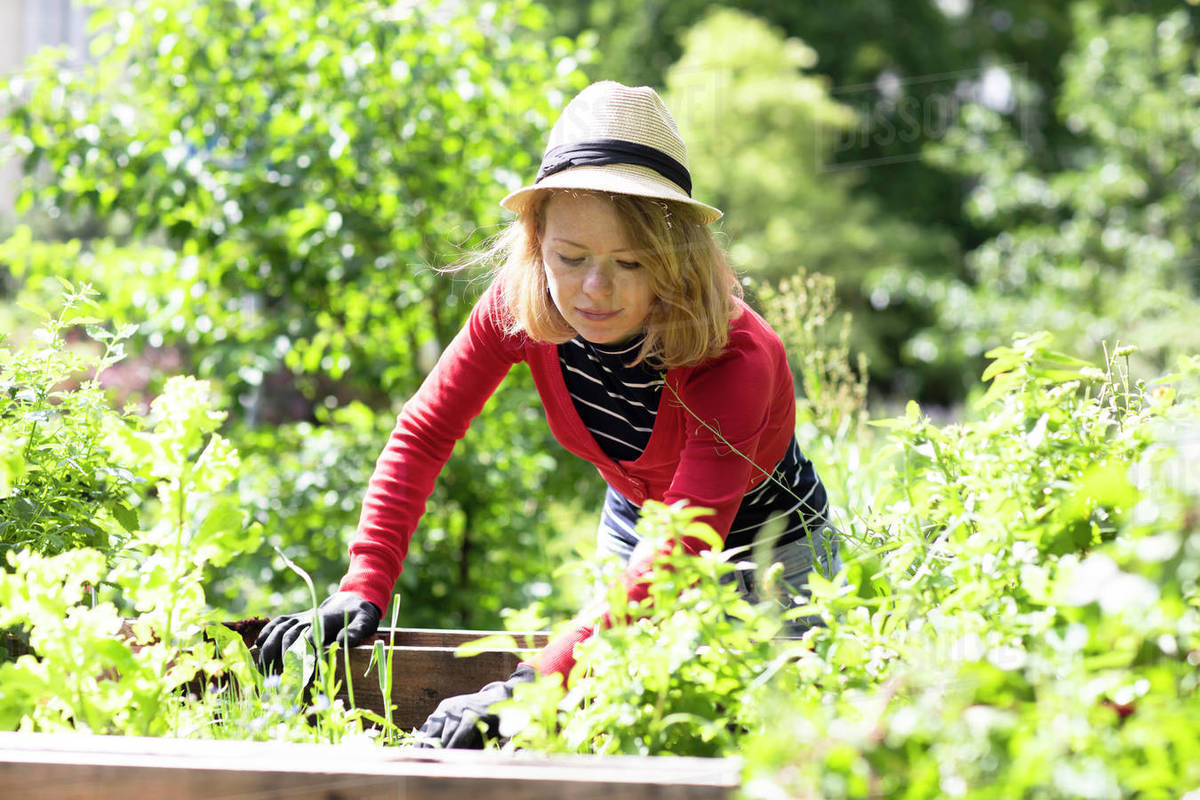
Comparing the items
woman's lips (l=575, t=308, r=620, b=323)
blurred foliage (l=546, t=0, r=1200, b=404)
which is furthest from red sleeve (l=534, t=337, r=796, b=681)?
blurred foliage (l=546, t=0, r=1200, b=404)

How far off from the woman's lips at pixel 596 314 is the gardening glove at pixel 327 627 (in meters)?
0.49

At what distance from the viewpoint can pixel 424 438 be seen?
5.37ft

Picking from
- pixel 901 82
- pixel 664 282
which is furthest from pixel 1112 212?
pixel 664 282

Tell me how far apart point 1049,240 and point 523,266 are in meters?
6.50

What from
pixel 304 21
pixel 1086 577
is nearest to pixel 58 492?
pixel 1086 577

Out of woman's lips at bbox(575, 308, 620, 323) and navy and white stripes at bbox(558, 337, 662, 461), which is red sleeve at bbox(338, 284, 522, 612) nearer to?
navy and white stripes at bbox(558, 337, 662, 461)

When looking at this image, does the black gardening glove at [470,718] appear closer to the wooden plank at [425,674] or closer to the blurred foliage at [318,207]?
the wooden plank at [425,674]

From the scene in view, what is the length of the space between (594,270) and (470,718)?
0.62 meters

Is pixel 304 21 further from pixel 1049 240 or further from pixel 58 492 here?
pixel 1049 240

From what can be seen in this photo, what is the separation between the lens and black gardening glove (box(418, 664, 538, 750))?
1.10m

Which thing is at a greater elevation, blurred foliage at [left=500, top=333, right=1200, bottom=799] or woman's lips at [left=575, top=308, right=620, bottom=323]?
woman's lips at [left=575, top=308, right=620, bottom=323]

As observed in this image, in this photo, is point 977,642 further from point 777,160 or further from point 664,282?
point 777,160

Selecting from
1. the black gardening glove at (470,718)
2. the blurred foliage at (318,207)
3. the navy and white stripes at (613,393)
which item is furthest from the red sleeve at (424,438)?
the blurred foliage at (318,207)

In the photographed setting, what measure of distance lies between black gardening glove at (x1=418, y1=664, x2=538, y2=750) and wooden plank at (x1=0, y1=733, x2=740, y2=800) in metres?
0.20
